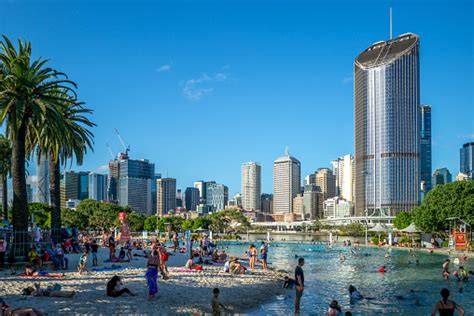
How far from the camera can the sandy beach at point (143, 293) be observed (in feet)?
56.0

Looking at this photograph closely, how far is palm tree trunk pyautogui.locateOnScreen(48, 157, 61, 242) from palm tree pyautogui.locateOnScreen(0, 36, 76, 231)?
7.39 meters

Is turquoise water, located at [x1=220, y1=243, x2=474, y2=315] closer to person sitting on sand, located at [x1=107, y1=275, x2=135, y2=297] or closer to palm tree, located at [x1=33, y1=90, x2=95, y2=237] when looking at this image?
person sitting on sand, located at [x1=107, y1=275, x2=135, y2=297]

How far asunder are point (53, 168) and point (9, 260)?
11.0 metres

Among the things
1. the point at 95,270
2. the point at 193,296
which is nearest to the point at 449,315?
the point at 193,296

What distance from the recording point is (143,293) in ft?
65.3

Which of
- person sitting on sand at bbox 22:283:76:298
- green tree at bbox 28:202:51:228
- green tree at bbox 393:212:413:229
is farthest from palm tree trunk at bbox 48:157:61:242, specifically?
green tree at bbox 393:212:413:229

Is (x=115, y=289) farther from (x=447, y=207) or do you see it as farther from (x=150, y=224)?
(x=150, y=224)

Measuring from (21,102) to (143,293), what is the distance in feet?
48.0

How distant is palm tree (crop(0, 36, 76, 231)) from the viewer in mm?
28125

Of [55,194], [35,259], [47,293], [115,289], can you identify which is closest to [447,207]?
[55,194]

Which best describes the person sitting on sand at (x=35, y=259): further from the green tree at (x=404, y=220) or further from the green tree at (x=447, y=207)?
the green tree at (x=404, y=220)

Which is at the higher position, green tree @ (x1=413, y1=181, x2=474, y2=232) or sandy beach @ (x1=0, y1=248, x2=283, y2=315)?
green tree @ (x1=413, y1=181, x2=474, y2=232)

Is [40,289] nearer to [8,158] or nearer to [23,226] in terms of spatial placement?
[23,226]

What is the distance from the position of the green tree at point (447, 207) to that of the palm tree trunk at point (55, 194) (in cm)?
5319
